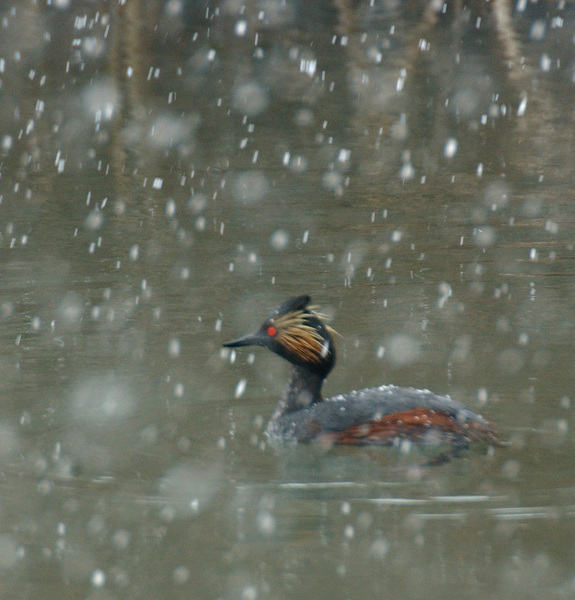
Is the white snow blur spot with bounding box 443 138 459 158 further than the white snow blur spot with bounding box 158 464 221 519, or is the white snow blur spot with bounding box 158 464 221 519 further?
the white snow blur spot with bounding box 443 138 459 158

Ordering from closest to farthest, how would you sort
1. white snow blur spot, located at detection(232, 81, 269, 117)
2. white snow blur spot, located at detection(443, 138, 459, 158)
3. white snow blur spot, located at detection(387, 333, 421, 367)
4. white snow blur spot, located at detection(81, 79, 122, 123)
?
white snow blur spot, located at detection(387, 333, 421, 367), white snow blur spot, located at detection(443, 138, 459, 158), white snow blur spot, located at detection(81, 79, 122, 123), white snow blur spot, located at detection(232, 81, 269, 117)

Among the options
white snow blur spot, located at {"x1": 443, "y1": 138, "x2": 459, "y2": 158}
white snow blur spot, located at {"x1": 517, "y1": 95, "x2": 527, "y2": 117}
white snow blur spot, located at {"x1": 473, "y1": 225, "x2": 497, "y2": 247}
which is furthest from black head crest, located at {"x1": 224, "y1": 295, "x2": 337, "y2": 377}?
white snow blur spot, located at {"x1": 517, "y1": 95, "x2": 527, "y2": 117}

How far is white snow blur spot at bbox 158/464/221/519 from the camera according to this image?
7.17 m

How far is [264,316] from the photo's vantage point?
11172 mm

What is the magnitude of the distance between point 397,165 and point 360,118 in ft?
14.9

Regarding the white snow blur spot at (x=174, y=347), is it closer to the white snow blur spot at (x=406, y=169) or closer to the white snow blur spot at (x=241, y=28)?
the white snow blur spot at (x=406, y=169)

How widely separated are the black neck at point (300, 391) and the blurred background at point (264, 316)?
279 millimetres

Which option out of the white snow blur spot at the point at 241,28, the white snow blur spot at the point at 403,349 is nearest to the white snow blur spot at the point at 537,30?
the white snow blur spot at the point at 241,28

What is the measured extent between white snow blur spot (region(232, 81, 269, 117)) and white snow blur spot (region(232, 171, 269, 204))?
18.3 feet

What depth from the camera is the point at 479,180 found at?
16.8 meters

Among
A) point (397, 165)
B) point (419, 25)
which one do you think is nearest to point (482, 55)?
point (419, 25)

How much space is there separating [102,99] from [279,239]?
37.7 feet

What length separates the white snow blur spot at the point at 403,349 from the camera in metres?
10.0

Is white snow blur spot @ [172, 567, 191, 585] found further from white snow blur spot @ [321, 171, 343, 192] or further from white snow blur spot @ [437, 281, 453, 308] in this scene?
white snow blur spot @ [321, 171, 343, 192]
